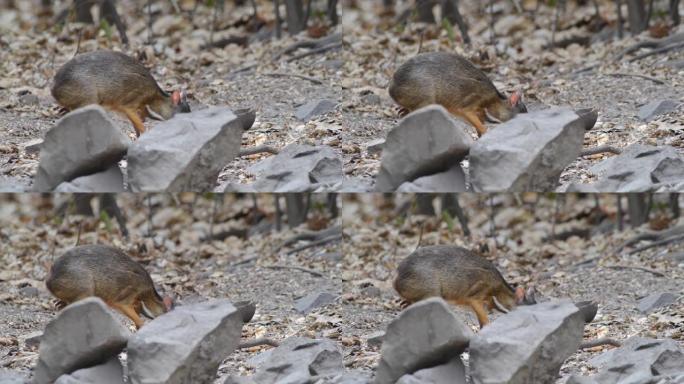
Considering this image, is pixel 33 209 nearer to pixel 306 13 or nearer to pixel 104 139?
pixel 104 139

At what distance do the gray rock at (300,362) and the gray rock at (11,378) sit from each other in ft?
4.46

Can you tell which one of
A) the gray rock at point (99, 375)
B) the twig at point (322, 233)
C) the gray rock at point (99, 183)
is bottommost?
the gray rock at point (99, 375)

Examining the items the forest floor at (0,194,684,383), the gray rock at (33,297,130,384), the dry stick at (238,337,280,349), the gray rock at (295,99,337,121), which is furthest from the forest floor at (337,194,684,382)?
the gray rock at (33,297,130,384)

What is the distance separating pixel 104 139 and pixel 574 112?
8.83 feet

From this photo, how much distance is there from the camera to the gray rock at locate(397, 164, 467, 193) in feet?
26.9

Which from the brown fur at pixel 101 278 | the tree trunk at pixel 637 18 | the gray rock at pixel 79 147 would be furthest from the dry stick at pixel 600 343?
the gray rock at pixel 79 147

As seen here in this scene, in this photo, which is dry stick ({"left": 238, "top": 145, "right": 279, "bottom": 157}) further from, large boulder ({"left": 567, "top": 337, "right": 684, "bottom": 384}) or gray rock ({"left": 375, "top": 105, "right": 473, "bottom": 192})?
large boulder ({"left": 567, "top": 337, "right": 684, "bottom": 384})

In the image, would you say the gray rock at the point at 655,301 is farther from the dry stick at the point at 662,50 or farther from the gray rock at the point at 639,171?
the dry stick at the point at 662,50

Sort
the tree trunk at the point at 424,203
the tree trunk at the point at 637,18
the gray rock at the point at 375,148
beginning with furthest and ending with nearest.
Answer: the tree trunk at the point at 637,18
the tree trunk at the point at 424,203
the gray rock at the point at 375,148

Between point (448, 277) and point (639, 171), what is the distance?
129 centimetres

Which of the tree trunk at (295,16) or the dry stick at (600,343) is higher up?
the tree trunk at (295,16)

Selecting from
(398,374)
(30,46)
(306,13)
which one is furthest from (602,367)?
(30,46)

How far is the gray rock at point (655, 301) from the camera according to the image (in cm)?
876

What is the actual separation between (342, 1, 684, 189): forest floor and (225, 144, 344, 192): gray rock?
0.15 metres
